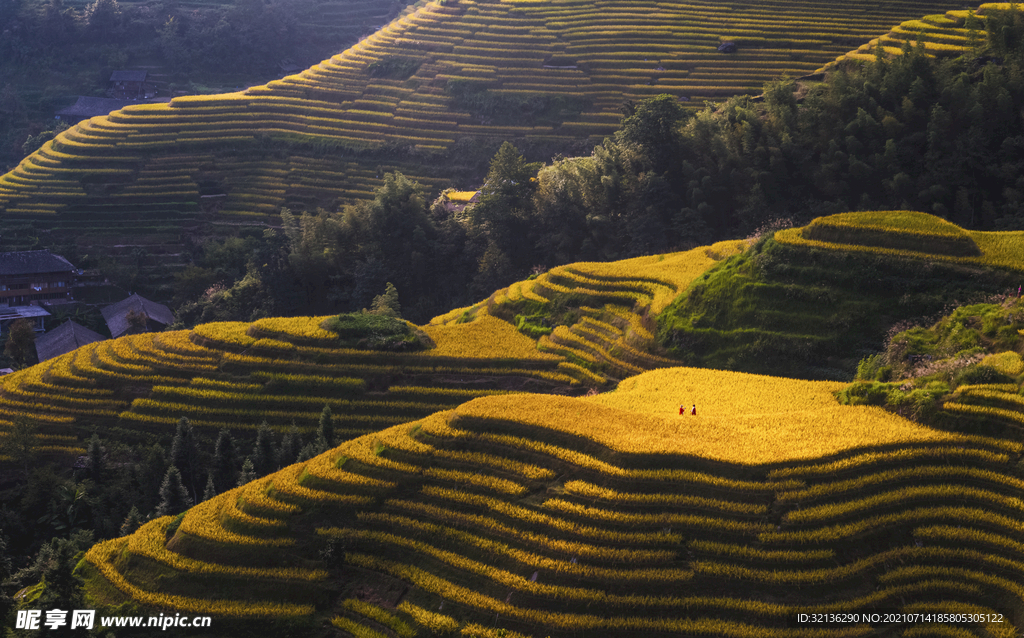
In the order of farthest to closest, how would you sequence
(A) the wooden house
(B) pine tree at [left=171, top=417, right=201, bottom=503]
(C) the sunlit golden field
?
(A) the wooden house, (B) pine tree at [left=171, top=417, right=201, bottom=503], (C) the sunlit golden field

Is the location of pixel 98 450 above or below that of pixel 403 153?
below

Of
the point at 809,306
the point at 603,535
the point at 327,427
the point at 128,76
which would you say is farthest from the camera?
the point at 128,76

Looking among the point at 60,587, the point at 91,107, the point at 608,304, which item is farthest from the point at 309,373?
the point at 91,107

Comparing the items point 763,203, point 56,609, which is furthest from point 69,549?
point 763,203

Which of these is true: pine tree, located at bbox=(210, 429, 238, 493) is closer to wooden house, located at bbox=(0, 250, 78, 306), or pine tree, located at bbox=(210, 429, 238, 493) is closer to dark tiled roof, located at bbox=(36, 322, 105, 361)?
dark tiled roof, located at bbox=(36, 322, 105, 361)

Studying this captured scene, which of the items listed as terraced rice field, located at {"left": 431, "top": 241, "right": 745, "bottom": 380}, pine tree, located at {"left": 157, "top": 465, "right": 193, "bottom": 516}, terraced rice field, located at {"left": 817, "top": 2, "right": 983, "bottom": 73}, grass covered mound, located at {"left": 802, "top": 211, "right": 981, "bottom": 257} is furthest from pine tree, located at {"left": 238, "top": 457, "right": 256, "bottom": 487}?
terraced rice field, located at {"left": 817, "top": 2, "right": 983, "bottom": 73}

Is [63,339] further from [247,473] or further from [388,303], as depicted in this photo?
[247,473]

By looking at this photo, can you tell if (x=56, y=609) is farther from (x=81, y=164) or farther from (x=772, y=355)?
(x=81, y=164)
